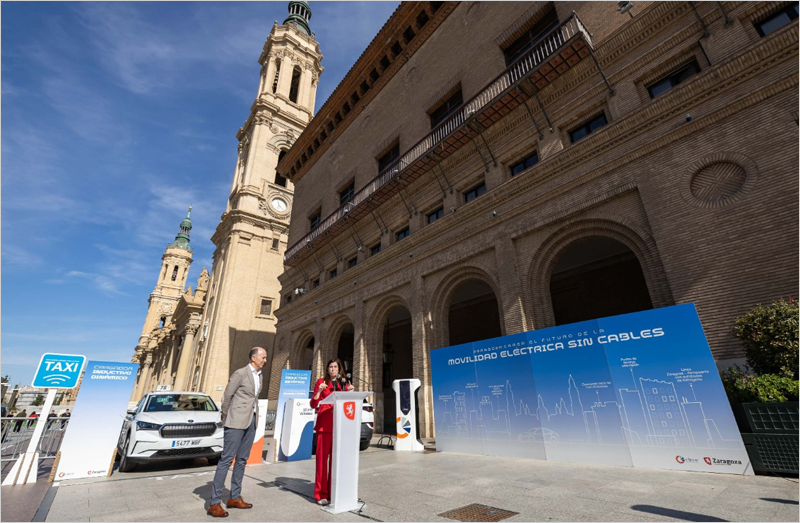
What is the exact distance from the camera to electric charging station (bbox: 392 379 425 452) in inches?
412

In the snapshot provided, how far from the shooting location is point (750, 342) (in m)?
6.41

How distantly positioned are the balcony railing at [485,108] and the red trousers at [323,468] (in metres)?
12.2

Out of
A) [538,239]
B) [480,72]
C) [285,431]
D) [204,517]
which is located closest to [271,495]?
[204,517]

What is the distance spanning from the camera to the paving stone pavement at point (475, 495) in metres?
3.83

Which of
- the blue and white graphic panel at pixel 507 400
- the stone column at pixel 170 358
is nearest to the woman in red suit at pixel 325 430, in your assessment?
the blue and white graphic panel at pixel 507 400

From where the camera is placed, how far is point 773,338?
6.09 metres

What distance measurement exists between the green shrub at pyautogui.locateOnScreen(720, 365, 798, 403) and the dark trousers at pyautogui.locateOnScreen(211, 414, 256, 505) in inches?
292

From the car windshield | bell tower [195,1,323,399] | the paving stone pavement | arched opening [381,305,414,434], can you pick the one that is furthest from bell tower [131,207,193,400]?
the paving stone pavement

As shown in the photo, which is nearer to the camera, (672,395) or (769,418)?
(769,418)

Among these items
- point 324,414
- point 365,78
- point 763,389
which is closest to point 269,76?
point 365,78

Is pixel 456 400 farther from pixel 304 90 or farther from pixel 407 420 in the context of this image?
pixel 304 90

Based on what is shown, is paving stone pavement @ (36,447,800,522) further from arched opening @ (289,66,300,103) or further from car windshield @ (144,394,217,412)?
arched opening @ (289,66,300,103)

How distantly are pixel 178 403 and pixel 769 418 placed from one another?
37.1 feet

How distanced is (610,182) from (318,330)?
16.9m
